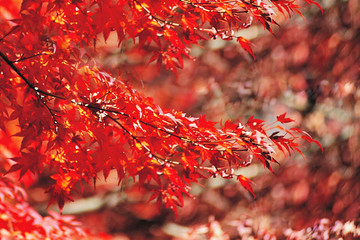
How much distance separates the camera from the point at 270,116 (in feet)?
11.7

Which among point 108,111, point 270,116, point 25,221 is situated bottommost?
point 270,116

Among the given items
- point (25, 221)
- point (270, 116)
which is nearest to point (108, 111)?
point (25, 221)

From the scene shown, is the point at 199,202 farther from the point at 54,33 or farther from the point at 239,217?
the point at 54,33

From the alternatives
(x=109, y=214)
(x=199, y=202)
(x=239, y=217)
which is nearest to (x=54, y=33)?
(x=109, y=214)

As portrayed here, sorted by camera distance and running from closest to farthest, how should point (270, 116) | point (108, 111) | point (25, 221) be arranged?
1. point (108, 111)
2. point (25, 221)
3. point (270, 116)

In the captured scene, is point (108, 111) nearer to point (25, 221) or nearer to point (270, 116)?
point (25, 221)

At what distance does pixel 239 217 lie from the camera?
3326 millimetres

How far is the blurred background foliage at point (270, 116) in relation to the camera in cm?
321

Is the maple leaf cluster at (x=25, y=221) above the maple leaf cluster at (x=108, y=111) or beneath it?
beneath

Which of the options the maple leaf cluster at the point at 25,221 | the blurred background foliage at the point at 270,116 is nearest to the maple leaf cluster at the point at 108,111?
the maple leaf cluster at the point at 25,221

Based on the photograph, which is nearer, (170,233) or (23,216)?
(23,216)

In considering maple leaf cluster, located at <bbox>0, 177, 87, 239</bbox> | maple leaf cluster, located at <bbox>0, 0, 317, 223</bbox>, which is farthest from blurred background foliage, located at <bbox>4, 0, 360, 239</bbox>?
maple leaf cluster, located at <bbox>0, 0, 317, 223</bbox>

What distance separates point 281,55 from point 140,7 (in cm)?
248

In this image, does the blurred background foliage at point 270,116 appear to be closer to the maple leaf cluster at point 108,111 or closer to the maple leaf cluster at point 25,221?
the maple leaf cluster at point 25,221
